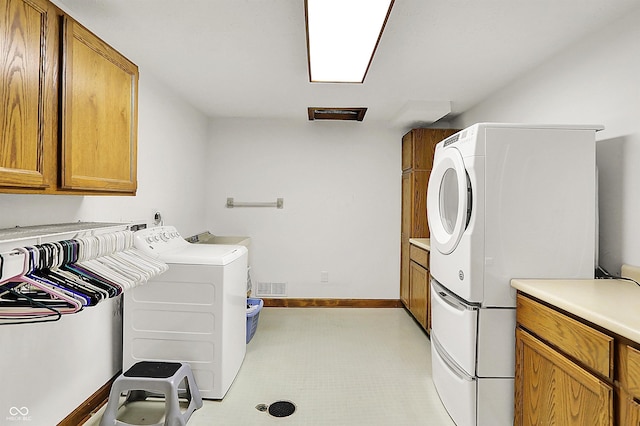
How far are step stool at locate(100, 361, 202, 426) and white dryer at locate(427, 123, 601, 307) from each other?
163 cm

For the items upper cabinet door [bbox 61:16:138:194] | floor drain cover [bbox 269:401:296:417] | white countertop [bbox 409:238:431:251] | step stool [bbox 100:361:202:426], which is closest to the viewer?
upper cabinet door [bbox 61:16:138:194]

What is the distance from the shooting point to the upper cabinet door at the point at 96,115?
142 cm

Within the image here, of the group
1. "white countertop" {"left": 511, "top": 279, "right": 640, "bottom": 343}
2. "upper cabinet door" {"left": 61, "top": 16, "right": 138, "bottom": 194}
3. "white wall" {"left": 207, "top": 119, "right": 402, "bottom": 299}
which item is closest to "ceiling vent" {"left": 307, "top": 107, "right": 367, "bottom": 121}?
"white wall" {"left": 207, "top": 119, "right": 402, "bottom": 299}

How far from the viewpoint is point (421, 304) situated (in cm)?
343

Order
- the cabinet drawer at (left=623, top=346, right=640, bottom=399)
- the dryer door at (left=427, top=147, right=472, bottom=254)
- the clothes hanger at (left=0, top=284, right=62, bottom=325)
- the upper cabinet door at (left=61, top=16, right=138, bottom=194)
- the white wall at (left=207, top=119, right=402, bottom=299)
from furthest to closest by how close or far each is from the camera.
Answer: the white wall at (left=207, top=119, right=402, bottom=299) → the dryer door at (left=427, top=147, right=472, bottom=254) → the upper cabinet door at (left=61, top=16, right=138, bottom=194) → the clothes hanger at (left=0, top=284, right=62, bottom=325) → the cabinet drawer at (left=623, top=346, right=640, bottom=399)

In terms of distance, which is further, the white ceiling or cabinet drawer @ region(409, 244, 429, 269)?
cabinet drawer @ region(409, 244, 429, 269)

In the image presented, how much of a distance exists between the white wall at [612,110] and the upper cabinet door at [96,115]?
257 centimetres

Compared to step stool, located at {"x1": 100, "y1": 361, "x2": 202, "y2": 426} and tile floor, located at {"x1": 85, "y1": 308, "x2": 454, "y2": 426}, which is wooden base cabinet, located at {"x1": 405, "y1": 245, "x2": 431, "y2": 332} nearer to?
tile floor, located at {"x1": 85, "y1": 308, "x2": 454, "y2": 426}

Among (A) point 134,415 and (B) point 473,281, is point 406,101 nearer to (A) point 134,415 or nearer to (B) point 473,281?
(B) point 473,281

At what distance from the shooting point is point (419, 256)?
346 cm

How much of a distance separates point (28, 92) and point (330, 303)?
3.55 meters

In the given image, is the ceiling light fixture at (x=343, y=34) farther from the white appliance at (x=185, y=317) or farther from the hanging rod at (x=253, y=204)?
the hanging rod at (x=253, y=204)

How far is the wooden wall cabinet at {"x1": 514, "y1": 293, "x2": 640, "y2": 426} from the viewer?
117 centimetres

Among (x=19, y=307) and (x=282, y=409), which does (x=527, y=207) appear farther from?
(x=19, y=307)
